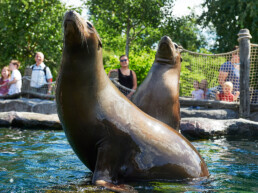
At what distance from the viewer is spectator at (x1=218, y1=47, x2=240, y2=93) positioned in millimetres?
9109

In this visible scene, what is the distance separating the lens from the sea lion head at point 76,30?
9.11 ft

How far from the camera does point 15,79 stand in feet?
35.5

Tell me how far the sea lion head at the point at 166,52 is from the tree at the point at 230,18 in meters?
15.3

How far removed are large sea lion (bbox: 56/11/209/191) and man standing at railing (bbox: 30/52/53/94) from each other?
7.02 metres

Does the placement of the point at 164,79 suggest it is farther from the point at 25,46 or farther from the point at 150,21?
the point at 150,21

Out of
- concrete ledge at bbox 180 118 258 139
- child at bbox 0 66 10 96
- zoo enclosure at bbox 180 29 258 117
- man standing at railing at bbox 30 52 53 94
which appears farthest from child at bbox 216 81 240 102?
child at bbox 0 66 10 96

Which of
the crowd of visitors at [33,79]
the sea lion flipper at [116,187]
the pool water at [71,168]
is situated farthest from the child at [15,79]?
the sea lion flipper at [116,187]

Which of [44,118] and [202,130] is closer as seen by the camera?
[202,130]

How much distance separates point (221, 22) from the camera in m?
21.3

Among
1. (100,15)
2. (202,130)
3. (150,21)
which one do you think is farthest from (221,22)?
(202,130)

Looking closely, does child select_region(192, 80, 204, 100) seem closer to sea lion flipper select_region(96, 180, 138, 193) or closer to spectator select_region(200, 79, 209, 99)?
spectator select_region(200, 79, 209, 99)

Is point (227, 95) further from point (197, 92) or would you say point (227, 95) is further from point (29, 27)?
point (29, 27)

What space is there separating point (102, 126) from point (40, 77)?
7.76 meters

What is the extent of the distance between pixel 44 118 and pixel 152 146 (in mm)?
4908
